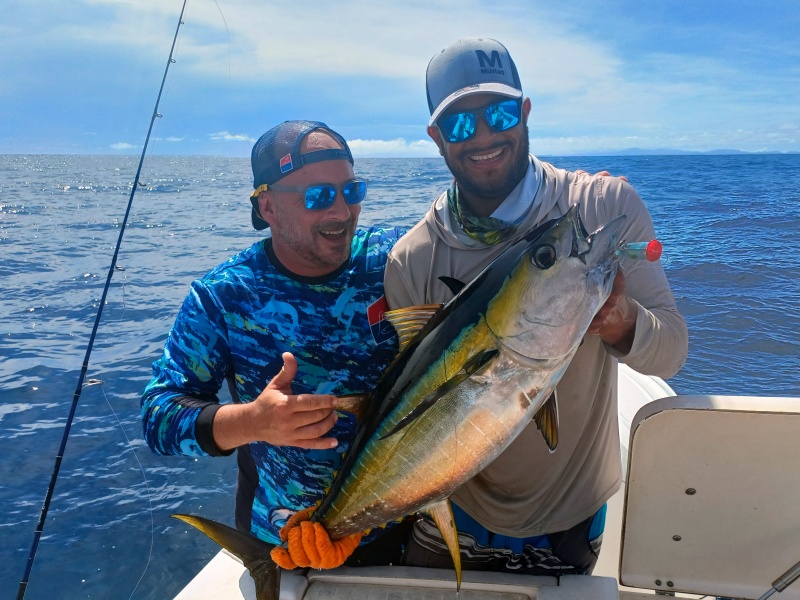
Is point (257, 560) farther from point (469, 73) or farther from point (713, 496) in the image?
point (469, 73)

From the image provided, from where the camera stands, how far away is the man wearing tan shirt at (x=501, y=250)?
207 cm

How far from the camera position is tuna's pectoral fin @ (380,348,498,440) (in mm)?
1583

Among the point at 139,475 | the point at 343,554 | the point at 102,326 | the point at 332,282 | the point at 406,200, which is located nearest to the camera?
the point at 343,554

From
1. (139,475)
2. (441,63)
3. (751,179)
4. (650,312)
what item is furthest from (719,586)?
(751,179)

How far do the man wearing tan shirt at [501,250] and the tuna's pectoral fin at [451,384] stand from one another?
0.53m

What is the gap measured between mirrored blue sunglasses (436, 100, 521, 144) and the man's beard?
0.29ft

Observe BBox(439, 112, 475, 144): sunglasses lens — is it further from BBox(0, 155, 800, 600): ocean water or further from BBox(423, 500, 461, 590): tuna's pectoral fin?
BBox(0, 155, 800, 600): ocean water

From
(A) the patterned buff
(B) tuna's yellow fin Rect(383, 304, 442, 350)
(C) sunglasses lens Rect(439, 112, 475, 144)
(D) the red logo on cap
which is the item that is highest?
(C) sunglasses lens Rect(439, 112, 475, 144)

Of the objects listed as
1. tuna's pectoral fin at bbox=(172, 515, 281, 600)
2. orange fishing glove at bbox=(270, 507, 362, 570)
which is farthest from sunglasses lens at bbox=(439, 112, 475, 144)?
tuna's pectoral fin at bbox=(172, 515, 281, 600)

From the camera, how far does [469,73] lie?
2.17 metres

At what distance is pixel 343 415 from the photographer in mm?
2281

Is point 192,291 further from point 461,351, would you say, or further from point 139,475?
point 139,475

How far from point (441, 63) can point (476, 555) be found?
185 cm

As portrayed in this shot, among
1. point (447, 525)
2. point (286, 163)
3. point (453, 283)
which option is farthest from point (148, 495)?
point (453, 283)
